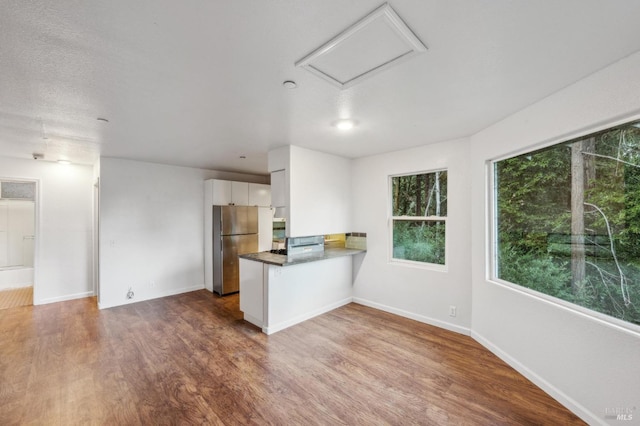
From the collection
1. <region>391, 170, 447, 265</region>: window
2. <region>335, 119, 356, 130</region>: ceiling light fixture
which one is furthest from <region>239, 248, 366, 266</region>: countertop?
<region>335, 119, 356, 130</region>: ceiling light fixture

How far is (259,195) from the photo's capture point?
573 cm

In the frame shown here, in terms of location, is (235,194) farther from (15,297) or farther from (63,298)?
(15,297)

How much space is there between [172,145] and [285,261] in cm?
224

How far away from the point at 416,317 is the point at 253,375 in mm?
2359

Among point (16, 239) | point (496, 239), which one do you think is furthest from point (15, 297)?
point (496, 239)

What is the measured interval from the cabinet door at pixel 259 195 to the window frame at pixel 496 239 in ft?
13.6

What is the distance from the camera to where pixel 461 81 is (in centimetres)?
195

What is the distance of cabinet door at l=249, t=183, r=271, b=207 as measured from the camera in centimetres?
561

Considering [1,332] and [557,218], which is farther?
[1,332]

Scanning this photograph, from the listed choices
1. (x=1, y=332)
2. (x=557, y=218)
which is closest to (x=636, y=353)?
(x=557, y=218)

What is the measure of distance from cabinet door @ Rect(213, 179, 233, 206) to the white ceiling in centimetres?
204

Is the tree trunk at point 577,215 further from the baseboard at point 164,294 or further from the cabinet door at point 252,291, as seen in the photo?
the baseboard at point 164,294

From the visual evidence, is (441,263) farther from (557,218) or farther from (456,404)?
(456,404)

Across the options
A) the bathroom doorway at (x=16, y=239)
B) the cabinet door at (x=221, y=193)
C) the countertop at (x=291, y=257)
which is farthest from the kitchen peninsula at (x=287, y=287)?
the bathroom doorway at (x=16, y=239)
